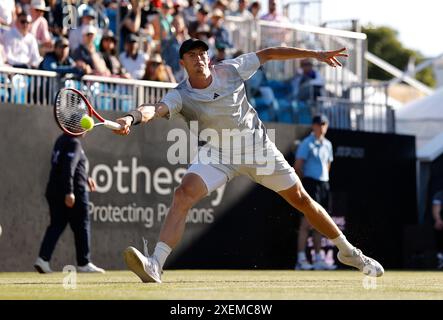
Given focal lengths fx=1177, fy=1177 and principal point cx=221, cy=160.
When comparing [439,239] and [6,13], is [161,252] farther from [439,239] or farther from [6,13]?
[439,239]

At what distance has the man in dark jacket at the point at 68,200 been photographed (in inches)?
592

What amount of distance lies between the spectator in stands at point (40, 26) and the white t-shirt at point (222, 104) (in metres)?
6.85

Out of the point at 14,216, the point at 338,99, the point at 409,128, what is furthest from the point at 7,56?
the point at 409,128

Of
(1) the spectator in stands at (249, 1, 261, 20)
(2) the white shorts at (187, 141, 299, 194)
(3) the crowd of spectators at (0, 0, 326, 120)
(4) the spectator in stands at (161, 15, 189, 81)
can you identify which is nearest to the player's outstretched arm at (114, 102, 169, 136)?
(2) the white shorts at (187, 141, 299, 194)

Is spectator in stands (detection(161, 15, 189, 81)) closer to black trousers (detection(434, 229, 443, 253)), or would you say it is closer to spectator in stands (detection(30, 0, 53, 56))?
spectator in stands (detection(30, 0, 53, 56))

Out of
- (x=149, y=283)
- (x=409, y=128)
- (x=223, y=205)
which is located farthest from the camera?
(x=409, y=128)

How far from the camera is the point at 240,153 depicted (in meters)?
11.5

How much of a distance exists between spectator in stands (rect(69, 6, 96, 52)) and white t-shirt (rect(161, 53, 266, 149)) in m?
6.99

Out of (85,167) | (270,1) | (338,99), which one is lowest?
(85,167)

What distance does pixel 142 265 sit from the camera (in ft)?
35.5

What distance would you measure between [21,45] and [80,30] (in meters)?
1.43

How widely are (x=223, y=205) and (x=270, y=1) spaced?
5700 mm

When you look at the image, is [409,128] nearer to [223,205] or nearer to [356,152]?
[356,152]

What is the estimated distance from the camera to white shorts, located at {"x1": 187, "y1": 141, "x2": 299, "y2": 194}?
37.0 ft
